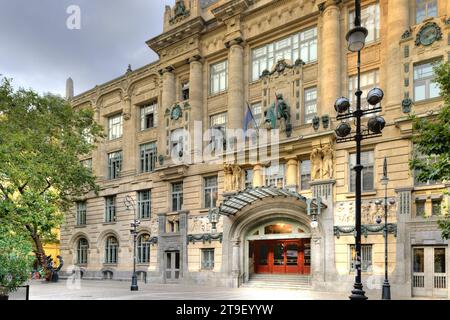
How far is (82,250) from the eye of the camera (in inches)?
1719

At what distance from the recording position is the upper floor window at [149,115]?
38737mm

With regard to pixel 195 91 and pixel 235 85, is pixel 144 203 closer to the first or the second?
pixel 195 91

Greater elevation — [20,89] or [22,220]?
[20,89]

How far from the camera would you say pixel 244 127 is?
96.9 ft

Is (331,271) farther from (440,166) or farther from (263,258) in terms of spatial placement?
(440,166)

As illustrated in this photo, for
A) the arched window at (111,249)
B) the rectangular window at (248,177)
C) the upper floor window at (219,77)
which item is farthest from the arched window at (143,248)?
the upper floor window at (219,77)

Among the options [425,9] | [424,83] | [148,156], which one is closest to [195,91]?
[148,156]

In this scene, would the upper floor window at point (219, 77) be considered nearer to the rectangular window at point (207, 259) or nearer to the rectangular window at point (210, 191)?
the rectangular window at point (210, 191)

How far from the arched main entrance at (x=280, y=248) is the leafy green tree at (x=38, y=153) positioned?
43.6 feet

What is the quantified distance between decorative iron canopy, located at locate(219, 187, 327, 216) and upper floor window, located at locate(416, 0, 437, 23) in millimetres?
12274

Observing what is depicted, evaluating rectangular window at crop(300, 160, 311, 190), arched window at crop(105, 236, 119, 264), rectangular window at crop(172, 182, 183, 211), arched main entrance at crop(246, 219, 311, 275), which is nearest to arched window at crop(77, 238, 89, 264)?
arched window at crop(105, 236, 119, 264)

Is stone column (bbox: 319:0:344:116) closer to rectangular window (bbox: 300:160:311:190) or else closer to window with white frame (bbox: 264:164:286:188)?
rectangular window (bbox: 300:160:311:190)
